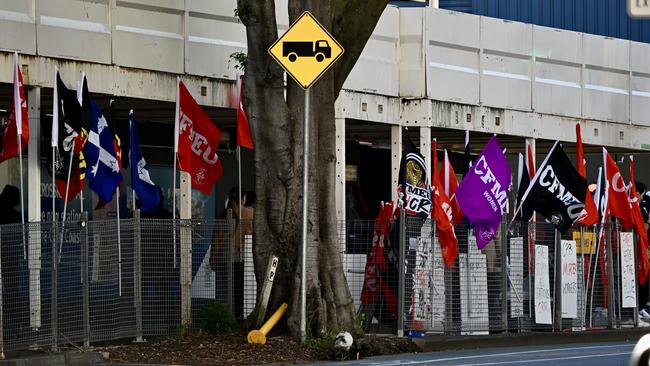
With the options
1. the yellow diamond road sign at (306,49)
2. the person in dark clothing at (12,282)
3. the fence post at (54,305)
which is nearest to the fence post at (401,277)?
the yellow diamond road sign at (306,49)

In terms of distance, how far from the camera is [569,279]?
74.5 feet

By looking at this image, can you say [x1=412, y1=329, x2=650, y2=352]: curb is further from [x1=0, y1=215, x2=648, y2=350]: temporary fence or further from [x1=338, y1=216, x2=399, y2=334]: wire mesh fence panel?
[x1=338, y1=216, x2=399, y2=334]: wire mesh fence panel

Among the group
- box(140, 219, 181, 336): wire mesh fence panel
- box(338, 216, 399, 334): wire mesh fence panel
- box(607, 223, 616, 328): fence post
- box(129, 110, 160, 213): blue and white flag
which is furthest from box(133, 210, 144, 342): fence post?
box(607, 223, 616, 328): fence post

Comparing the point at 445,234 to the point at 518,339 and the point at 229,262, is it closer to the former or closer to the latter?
the point at 518,339

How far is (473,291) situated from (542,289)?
4.67 ft

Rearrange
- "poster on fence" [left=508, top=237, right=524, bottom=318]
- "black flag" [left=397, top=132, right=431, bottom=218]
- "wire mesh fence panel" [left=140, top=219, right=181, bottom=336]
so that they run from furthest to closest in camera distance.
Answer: "poster on fence" [left=508, top=237, right=524, bottom=318], "black flag" [left=397, top=132, right=431, bottom=218], "wire mesh fence panel" [left=140, top=219, right=181, bottom=336]

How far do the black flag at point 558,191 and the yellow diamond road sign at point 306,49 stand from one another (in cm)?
609

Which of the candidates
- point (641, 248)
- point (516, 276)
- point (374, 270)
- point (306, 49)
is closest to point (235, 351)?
point (374, 270)

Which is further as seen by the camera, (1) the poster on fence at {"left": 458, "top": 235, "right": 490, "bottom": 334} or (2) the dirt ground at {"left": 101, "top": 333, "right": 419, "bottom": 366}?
(1) the poster on fence at {"left": 458, "top": 235, "right": 490, "bottom": 334}

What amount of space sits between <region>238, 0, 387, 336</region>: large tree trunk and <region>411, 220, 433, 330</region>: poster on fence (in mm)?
1909

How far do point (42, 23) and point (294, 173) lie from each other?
384 centimetres

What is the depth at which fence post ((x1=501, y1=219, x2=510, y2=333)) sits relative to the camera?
21422 millimetres

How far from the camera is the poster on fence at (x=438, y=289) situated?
67.3ft

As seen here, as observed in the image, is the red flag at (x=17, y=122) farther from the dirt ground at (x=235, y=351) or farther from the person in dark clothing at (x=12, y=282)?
the dirt ground at (x=235, y=351)
